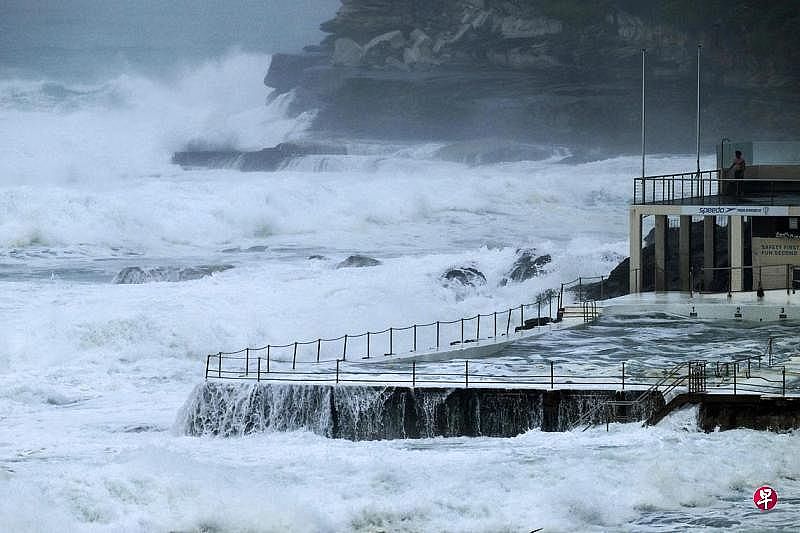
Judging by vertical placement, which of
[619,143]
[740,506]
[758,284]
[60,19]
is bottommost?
[740,506]

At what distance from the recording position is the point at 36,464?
15555 mm

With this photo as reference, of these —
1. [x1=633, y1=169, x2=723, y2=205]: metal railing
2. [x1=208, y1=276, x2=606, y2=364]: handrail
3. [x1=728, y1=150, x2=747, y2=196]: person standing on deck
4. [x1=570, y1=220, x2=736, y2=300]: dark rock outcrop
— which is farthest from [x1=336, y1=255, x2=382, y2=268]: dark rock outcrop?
[x1=728, y1=150, x2=747, y2=196]: person standing on deck

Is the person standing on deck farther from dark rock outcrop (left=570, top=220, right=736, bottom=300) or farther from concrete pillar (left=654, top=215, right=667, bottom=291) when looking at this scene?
concrete pillar (left=654, top=215, right=667, bottom=291)

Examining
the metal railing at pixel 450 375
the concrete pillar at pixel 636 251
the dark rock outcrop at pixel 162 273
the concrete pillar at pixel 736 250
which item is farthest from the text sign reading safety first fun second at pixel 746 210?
the dark rock outcrop at pixel 162 273

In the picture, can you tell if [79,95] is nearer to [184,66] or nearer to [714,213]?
[184,66]

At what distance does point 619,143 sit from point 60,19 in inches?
1144

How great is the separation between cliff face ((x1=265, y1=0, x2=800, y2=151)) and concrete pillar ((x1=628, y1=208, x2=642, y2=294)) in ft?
150

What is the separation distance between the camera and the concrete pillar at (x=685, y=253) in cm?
2409

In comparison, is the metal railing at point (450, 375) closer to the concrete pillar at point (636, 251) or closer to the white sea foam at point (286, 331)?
the white sea foam at point (286, 331)

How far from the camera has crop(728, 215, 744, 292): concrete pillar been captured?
2325 cm

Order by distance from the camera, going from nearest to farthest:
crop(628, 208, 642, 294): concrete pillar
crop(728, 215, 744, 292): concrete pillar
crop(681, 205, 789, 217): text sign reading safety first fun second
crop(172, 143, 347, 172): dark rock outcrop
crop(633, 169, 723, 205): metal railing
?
1. crop(681, 205, 789, 217): text sign reading safety first fun second
2. crop(728, 215, 744, 292): concrete pillar
3. crop(628, 208, 642, 294): concrete pillar
4. crop(633, 169, 723, 205): metal railing
5. crop(172, 143, 347, 172): dark rock outcrop

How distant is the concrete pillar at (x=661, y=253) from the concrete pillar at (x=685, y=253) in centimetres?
27

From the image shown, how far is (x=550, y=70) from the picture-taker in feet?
257

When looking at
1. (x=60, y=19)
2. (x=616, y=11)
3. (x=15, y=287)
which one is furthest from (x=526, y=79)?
(x=15, y=287)
